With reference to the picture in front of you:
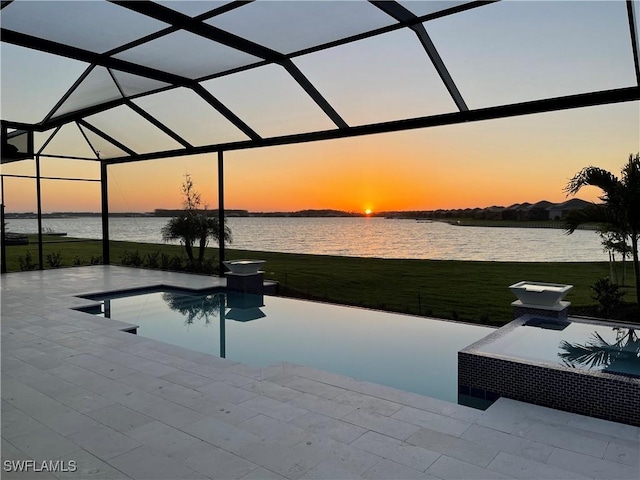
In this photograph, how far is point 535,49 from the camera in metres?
5.51

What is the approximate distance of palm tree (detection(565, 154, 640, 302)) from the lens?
19.9 ft

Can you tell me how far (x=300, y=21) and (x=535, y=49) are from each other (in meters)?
2.87

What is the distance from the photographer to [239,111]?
8711 mm

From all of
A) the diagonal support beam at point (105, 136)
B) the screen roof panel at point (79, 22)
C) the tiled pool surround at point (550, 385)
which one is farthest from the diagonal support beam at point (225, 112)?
the tiled pool surround at point (550, 385)

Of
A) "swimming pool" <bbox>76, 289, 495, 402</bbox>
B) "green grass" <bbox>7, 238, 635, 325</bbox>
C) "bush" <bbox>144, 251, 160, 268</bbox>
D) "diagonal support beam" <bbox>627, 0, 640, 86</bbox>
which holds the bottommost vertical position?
"green grass" <bbox>7, 238, 635, 325</bbox>

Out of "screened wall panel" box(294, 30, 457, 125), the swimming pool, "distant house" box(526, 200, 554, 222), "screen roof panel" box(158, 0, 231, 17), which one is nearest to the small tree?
the swimming pool

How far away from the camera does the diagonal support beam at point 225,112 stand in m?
8.39

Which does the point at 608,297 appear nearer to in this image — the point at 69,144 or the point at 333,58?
the point at 333,58

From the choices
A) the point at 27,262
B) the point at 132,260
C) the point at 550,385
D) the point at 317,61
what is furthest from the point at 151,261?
the point at 550,385

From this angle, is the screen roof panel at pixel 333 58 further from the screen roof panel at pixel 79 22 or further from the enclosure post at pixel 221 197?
the enclosure post at pixel 221 197

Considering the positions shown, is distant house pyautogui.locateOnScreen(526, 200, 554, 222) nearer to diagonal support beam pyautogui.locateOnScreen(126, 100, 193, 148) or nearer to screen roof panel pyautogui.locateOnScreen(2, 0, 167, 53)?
diagonal support beam pyautogui.locateOnScreen(126, 100, 193, 148)

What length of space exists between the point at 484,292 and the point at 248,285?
7.41 meters

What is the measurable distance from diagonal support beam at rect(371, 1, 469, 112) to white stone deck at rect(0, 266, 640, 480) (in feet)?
13.2

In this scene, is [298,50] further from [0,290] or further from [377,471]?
[0,290]
